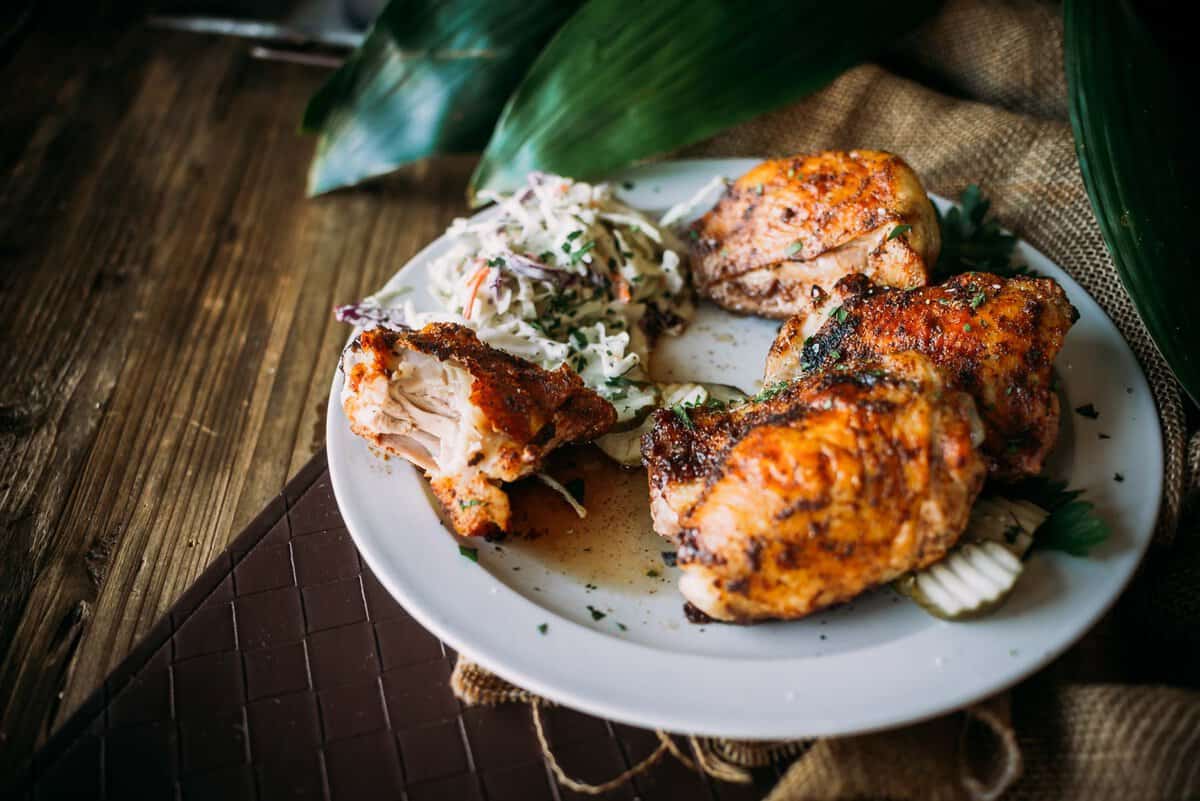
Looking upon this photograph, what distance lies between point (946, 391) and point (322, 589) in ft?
6.18

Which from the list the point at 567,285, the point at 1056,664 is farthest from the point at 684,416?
the point at 1056,664

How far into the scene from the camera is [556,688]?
2359mm

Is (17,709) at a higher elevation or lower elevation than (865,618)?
lower

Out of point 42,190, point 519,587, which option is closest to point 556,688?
point 519,587

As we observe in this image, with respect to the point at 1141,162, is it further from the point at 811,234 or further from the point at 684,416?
the point at 684,416

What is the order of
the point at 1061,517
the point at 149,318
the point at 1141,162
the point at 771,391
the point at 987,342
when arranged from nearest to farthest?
the point at 1061,517 → the point at 987,342 → the point at 771,391 → the point at 1141,162 → the point at 149,318

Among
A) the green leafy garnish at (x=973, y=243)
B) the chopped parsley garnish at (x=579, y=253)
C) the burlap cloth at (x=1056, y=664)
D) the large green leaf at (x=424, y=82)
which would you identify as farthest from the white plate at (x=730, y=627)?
the large green leaf at (x=424, y=82)

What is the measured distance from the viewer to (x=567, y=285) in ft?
11.8

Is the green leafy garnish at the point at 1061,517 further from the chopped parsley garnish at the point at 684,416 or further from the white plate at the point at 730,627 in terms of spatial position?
the chopped parsley garnish at the point at 684,416

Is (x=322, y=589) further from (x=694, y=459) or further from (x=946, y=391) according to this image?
(x=946, y=391)

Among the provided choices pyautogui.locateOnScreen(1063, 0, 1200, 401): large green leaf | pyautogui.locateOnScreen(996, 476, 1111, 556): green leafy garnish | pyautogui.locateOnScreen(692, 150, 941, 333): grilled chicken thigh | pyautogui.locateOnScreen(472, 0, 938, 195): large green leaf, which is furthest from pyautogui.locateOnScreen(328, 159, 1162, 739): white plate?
pyautogui.locateOnScreen(472, 0, 938, 195): large green leaf

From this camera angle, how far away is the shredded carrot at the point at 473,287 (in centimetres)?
342

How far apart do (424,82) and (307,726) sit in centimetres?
297

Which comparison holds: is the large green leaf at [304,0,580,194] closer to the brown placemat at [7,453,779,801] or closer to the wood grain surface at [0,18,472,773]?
the wood grain surface at [0,18,472,773]
